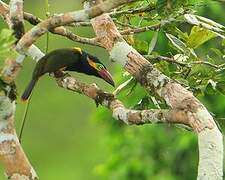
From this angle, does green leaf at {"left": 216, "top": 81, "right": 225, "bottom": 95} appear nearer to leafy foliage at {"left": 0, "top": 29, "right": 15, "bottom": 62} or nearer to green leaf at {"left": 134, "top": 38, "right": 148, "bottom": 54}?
green leaf at {"left": 134, "top": 38, "right": 148, "bottom": 54}

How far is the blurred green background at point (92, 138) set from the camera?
4504 mm

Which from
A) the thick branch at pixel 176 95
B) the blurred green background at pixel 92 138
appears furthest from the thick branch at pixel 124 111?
the blurred green background at pixel 92 138

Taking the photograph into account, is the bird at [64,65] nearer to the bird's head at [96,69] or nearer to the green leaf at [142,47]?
the bird's head at [96,69]

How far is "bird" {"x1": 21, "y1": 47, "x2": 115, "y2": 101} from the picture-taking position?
1.68m

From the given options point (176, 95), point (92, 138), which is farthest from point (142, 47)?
point (92, 138)

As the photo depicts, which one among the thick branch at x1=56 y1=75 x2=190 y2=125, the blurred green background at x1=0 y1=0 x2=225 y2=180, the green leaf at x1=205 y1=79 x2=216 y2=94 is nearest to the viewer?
the thick branch at x1=56 y1=75 x2=190 y2=125

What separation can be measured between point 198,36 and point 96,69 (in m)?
0.25

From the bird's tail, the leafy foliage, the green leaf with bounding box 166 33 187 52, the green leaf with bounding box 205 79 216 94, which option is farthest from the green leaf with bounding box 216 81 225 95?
the leafy foliage

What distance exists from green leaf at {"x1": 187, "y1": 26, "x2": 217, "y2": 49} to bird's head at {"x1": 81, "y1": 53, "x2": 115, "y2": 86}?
8.3 inches

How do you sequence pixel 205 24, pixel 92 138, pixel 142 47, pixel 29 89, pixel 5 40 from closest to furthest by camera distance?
pixel 5 40 → pixel 29 89 → pixel 205 24 → pixel 142 47 → pixel 92 138

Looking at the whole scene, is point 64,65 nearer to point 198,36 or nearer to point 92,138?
point 198,36

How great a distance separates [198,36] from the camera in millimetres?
1879

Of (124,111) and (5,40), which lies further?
(124,111)

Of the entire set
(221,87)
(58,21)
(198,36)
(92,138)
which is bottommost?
(92,138)
